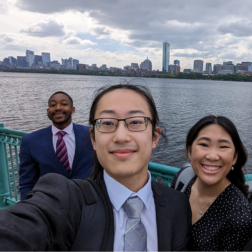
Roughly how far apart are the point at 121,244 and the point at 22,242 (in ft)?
1.78

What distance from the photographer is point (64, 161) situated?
10.7 feet

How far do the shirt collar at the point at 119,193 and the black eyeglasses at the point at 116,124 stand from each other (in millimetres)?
293

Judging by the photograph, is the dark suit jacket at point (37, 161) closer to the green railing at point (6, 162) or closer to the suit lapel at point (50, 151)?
the suit lapel at point (50, 151)

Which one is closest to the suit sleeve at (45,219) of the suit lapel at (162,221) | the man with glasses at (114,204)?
the man with glasses at (114,204)

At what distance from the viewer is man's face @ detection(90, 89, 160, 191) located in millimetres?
1416

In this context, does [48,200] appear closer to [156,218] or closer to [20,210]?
[20,210]

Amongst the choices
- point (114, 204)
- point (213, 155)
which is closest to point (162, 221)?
point (114, 204)

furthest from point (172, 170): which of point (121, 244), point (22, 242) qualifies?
point (22, 242)

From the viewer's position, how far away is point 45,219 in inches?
47.8

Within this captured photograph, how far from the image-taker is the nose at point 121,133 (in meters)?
1.41

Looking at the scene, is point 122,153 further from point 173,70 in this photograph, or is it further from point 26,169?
point 173,70

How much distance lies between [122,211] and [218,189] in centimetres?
110

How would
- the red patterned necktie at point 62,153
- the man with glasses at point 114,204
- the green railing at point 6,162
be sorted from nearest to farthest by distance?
the man with glasses at point 114,204
the red patterned necktie at point 62,153
the green railing at point 6,162

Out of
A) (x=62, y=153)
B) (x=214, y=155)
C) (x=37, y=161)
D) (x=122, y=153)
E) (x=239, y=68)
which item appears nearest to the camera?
(x=122, y=153)
